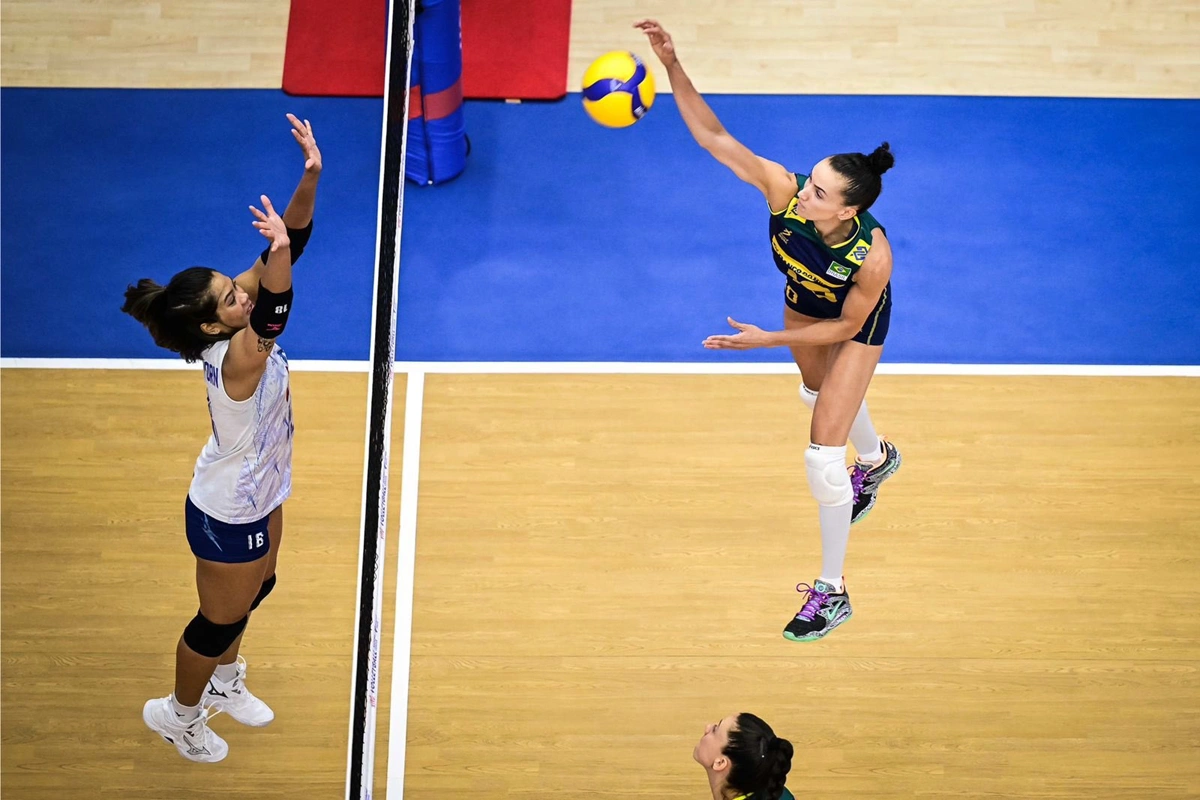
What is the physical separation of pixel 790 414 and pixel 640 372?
87 cm

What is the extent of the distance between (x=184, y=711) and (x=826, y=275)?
3256mm

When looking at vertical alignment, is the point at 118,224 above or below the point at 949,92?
below

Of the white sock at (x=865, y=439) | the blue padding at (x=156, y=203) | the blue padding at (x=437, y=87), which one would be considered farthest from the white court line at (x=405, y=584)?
the white sock at (x=865, y=439)

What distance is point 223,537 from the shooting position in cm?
502

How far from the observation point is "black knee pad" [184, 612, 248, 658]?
17.3 feet

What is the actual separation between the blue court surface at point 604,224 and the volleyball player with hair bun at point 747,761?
296 centimetres

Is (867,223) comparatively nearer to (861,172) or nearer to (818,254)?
(818,254)

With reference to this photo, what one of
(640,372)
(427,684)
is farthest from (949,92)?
(427,684)

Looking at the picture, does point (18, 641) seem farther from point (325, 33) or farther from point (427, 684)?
point (325, 33)

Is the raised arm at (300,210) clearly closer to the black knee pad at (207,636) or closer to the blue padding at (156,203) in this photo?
the black knee pad at (207,636)

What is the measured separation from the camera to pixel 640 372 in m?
7.42

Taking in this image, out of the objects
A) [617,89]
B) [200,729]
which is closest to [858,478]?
[617,89]

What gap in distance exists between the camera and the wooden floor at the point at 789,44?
8805mm

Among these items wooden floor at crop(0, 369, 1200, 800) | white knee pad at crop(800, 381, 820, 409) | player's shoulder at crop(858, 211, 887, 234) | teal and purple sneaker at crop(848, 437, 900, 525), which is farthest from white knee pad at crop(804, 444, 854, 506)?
wooden floor at crop(0, 369, 1200, 800)
